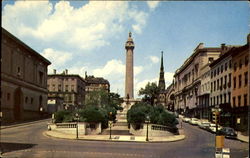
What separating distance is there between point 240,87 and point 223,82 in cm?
541

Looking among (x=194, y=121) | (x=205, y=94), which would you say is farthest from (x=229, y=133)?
(x=194, y=121)

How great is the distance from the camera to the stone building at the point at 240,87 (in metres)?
33.0

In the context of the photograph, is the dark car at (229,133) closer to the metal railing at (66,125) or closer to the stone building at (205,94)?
the stone building at (205,94)

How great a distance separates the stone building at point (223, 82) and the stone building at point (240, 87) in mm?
991

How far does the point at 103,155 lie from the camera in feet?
77.5

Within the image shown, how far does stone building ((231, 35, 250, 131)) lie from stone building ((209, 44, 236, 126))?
991 millimetres

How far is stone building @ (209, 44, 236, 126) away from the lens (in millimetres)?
39656

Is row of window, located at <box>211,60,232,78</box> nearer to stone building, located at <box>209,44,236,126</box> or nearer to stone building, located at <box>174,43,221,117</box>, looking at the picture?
stone building, located at <box>209,44,236,126</box>

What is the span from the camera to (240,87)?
121 feet

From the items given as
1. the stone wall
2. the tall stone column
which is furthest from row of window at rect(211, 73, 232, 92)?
the tall stone column

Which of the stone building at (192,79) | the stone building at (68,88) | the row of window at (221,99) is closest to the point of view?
the row of window at (221,99)

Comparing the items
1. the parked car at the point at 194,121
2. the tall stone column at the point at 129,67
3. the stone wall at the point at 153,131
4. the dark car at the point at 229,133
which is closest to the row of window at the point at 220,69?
the dark car at the point at 229,133

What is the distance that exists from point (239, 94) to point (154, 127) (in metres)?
11.5

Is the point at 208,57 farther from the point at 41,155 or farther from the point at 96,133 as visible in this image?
the point at 41,155
